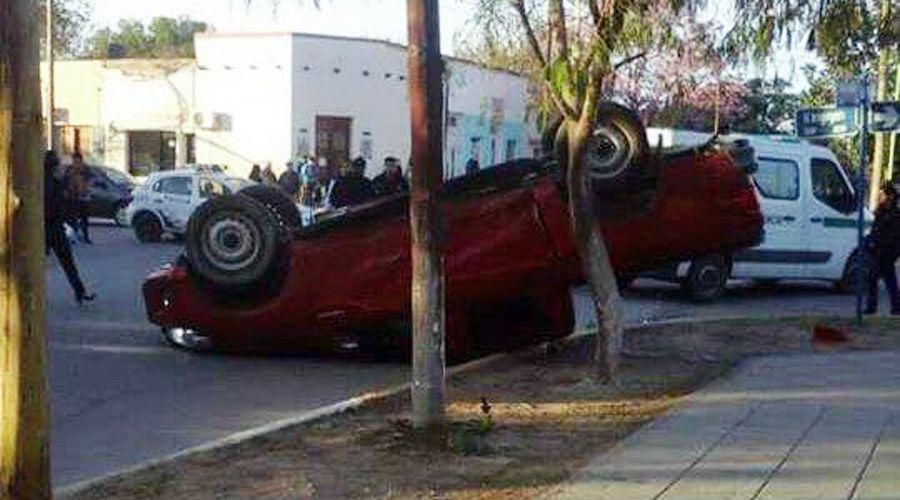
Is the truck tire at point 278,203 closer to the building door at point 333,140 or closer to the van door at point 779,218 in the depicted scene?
the van door at point 779,218

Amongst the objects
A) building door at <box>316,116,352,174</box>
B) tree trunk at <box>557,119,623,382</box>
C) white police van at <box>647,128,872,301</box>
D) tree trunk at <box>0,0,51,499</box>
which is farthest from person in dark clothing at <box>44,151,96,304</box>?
building door at <box>316,116,352,174</box>

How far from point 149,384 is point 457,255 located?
9.10 ft

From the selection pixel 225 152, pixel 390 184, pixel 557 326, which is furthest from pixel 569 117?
pixel 225 152

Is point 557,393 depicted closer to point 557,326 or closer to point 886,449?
point 557,326

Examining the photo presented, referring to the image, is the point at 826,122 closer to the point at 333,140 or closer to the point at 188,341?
the point at 188,341

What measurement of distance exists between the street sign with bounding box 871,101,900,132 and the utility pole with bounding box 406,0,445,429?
28.5ft

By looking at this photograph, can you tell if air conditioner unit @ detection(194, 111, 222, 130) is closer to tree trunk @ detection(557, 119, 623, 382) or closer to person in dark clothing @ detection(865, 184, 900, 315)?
person in dark clothing @ detection(865, 184, 900, 315)

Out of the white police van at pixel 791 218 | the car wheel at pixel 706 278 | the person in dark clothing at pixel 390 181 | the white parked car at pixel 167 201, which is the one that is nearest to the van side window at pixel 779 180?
the white police van at pixel 791 218

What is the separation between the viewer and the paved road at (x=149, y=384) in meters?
8.63

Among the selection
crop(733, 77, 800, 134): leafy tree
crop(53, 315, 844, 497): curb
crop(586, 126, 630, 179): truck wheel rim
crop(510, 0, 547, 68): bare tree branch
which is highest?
crop(733, 77, 800, 134): leafy tree

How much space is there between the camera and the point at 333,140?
43.7 m

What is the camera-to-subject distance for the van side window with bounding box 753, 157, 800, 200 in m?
18.5

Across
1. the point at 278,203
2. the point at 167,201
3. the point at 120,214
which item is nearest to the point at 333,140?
the point at 120,214

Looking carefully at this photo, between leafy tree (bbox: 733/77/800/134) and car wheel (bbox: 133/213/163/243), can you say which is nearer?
car wheel (bbox: 133/213/163/243)
